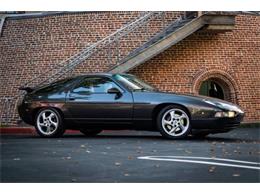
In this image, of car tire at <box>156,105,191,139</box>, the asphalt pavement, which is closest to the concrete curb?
the asphalt pavement

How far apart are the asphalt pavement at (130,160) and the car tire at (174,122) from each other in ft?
0.55

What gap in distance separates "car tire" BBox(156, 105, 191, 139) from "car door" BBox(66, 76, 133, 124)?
64cm

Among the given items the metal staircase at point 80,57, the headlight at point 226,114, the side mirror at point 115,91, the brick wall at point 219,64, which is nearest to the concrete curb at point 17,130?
the metal staircase at point 80,57

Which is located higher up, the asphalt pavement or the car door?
the car door

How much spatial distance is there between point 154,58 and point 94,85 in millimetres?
6173

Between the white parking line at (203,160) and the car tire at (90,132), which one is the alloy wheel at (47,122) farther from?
the white parking line at (203,160)

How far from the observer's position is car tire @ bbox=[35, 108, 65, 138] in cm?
1099

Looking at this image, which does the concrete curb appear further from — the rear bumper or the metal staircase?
the rear bumper

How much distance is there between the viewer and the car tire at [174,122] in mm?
10234

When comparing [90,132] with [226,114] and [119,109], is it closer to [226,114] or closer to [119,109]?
[119,109]

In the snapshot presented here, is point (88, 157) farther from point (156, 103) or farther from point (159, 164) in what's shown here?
point (156, 103)

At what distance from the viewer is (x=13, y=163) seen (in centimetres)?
727

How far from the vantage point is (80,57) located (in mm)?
16656
